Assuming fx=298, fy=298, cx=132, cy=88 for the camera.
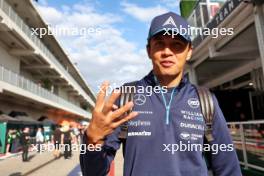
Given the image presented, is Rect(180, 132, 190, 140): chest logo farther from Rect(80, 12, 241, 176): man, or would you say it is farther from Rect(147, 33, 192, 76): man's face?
Rect(147, 33, 192, 76): man's face

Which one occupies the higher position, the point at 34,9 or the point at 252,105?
the point at 34,9

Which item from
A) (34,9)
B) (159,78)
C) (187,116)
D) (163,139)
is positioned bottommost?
(163,139)

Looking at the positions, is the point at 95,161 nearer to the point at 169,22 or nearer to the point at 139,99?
the point at 139,99

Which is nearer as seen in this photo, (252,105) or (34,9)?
(252,105)

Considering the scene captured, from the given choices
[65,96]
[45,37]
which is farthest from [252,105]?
[65,96]

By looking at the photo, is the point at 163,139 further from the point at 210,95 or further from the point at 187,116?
the point at 210,95

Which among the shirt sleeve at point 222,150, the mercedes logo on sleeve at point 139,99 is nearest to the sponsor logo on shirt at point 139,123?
the mercedes logo on sleeve at point 139,99

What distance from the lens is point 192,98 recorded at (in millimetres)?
1688

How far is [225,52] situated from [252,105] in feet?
9.53

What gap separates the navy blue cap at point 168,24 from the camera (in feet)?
5.51

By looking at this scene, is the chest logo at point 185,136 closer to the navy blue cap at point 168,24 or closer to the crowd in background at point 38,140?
the navy blue cap at point 168,24

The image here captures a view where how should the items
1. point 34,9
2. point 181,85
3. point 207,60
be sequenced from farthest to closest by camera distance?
1. point 34,9
2. point 207,60
3. point 181,85

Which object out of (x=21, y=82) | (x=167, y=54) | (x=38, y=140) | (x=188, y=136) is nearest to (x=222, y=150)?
(x=188, y=136)

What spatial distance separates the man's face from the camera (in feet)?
5.53
